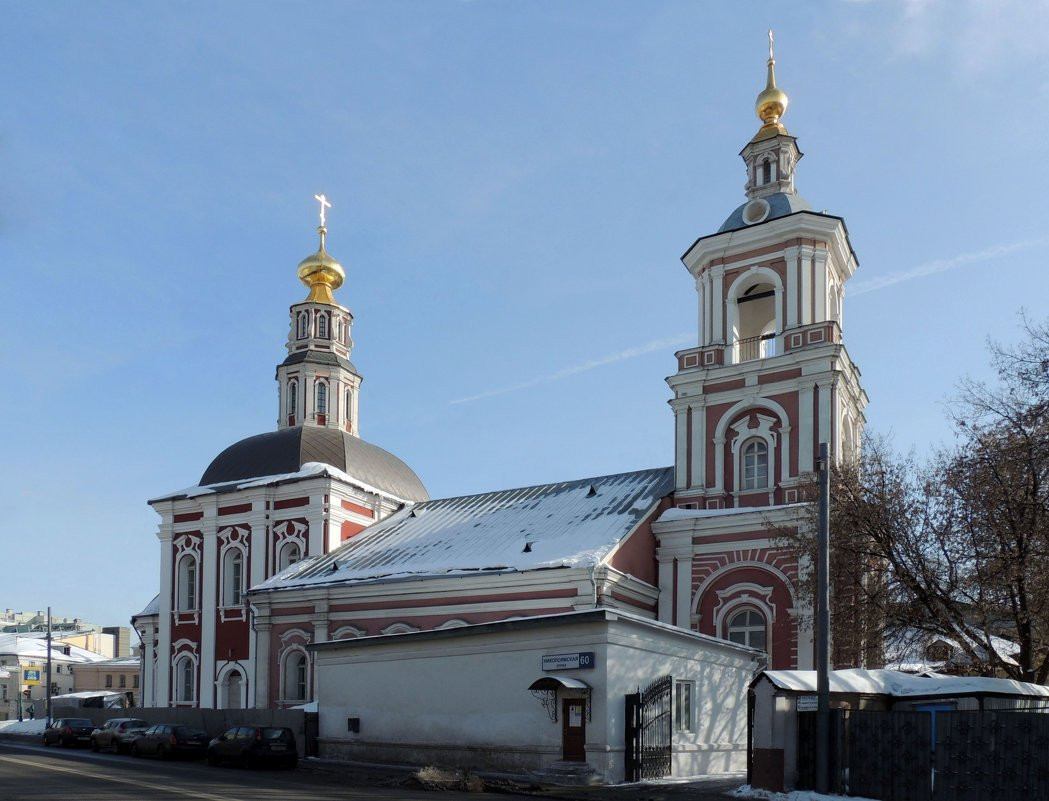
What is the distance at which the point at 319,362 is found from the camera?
46.7 meters

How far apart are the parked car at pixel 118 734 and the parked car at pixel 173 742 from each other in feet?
2.12

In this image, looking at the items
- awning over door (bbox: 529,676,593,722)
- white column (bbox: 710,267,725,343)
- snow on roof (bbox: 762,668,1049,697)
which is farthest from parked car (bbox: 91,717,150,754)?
white column (bbox: 710,267,725,343)

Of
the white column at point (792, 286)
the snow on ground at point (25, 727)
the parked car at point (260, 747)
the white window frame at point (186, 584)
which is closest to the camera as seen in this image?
the parked car at point (260, 747)

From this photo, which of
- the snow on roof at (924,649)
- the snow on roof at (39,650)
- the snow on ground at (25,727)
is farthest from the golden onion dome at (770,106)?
the snow on roof at (39,650)

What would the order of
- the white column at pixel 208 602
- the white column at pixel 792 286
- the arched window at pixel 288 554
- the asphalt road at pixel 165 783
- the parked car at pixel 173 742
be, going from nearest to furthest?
the asphalt road at pixel 165 783 → the parked car at pixel 173 742 → the white column at pixel 792 286 → the white column at pixel 208 602 → the arched window at pixel 288 554

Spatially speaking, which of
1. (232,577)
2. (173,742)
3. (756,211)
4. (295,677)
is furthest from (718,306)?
(173,742)

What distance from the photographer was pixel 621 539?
104ft

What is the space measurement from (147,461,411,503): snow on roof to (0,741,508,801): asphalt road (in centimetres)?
1340

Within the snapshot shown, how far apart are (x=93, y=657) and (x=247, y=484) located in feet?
212

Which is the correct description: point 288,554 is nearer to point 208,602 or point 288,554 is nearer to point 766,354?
point 208,602

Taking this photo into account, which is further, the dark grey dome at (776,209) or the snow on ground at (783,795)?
the dark grey dome at (776,209)

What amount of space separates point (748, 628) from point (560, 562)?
17.3 feet

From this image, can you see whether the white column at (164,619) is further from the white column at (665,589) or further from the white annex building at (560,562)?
the white column at (665,589)

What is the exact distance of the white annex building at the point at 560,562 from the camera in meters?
24.8
